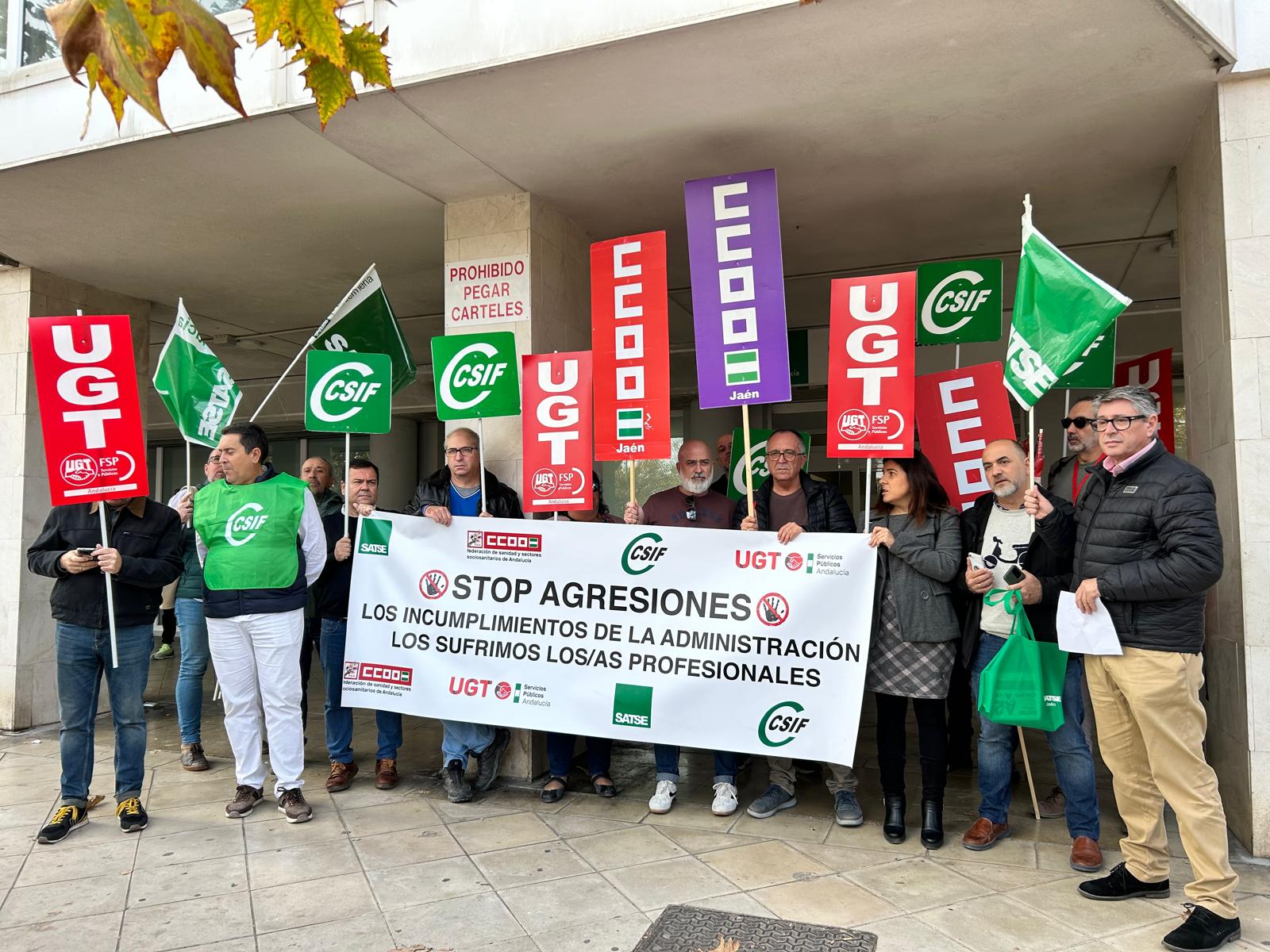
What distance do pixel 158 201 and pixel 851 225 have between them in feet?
15.1

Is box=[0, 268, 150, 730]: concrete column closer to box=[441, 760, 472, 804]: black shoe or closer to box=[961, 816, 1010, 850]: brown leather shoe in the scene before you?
box=[441, 760, 472, 804]: black shoe

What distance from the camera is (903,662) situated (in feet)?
13.6

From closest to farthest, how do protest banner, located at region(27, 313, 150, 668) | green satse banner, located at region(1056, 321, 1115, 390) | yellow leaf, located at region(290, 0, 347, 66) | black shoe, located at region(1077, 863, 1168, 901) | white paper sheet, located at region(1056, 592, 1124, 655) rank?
yellow leaf, located at region(290, 0, 347, 66) < white paper sheet, located at region(1056, 592, 1124, 655) < black shoe, located at region(1077, 863, 1168, 901) < protest banner, located at region(27, 313, 150, 668) < green satse banner, located at region(1056, 321, 1115, 390)

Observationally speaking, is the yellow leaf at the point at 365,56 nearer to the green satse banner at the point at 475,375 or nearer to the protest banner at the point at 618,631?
the protest banner at the point at 618,631

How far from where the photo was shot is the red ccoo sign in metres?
4.65

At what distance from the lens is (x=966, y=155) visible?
5.07 meters

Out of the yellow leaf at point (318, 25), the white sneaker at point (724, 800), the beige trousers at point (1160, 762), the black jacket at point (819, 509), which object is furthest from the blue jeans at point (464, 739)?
the yellow leaf at point (318, 25)

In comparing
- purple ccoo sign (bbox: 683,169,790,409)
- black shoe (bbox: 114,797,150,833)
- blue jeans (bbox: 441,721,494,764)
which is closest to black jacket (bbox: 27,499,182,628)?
black shoe (bbox: 114,797,150,833)

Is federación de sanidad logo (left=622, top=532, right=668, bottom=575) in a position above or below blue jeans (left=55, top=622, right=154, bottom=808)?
above

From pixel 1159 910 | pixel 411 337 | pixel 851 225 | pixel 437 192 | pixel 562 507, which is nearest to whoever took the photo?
pixel 1159 910

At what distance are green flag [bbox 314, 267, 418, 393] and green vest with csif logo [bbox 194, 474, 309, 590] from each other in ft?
4.53

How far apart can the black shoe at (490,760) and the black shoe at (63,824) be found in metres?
1.92

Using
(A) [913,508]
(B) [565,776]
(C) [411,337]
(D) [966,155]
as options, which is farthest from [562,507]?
(C) [411,337]

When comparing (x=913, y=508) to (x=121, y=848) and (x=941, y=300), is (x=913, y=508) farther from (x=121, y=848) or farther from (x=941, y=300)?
(x=121, y=848)
